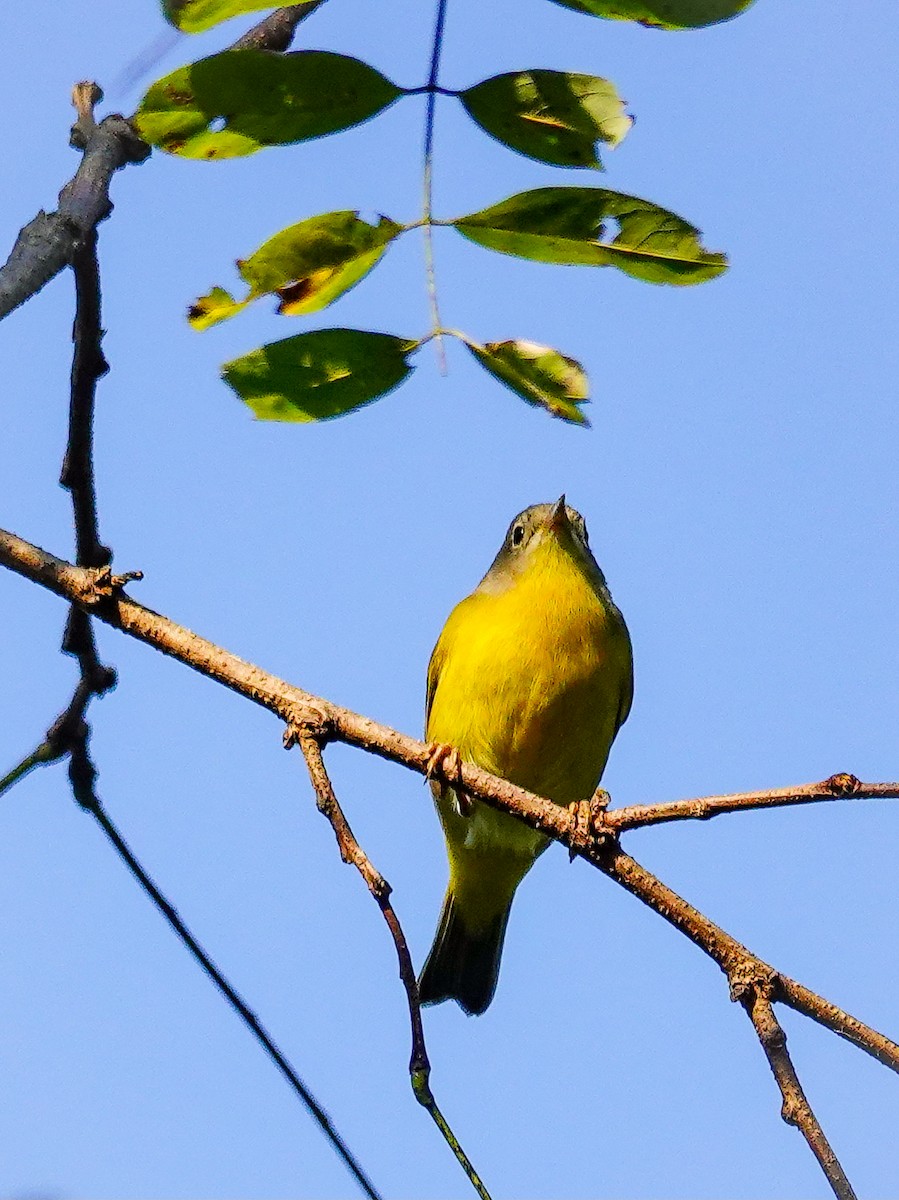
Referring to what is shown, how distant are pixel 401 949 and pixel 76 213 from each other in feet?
5.58

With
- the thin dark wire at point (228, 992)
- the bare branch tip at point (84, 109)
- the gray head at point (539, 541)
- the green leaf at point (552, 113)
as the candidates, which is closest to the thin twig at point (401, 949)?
the thin dark wire at point (228, 992)

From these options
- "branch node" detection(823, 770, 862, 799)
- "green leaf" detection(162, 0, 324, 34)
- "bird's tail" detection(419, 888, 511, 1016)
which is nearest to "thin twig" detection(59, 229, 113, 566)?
"green leaf" detection(162, 0, 324, 34)

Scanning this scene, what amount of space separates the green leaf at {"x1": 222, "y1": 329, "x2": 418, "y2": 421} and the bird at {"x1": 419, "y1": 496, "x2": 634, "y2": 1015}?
7.06 ft

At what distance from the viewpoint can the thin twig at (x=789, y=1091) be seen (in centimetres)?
210

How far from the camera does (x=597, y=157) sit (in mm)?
2934

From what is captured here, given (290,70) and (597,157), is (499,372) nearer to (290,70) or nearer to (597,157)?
(597,157)

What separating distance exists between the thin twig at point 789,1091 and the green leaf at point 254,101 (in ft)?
6.26

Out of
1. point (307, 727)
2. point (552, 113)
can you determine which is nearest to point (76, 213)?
point (552, 113)

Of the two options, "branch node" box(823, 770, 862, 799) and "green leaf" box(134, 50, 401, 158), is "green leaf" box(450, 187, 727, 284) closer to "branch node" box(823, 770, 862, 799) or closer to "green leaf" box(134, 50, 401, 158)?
"green leaf" box(134, 50, 401, 158)

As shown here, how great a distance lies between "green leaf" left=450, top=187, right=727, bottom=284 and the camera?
2.89 meters

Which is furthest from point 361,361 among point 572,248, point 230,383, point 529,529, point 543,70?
point 529,529

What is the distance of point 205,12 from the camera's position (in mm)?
2717

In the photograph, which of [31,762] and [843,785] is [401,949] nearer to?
[843,785]

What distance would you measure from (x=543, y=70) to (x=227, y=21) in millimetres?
663
